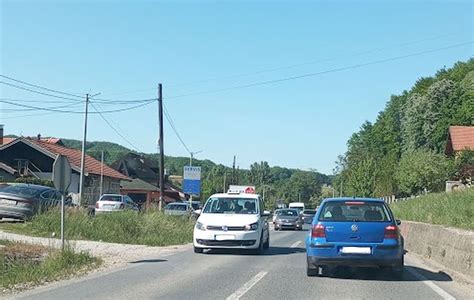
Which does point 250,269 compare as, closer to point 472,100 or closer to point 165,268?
point 165,268

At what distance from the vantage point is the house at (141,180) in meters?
80.0

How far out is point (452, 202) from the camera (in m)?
21.3

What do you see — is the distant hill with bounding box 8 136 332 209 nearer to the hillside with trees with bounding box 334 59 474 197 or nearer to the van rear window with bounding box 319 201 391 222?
the hillside with trees with bounding box 334 59 474 197

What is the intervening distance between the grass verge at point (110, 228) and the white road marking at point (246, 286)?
10366 mm

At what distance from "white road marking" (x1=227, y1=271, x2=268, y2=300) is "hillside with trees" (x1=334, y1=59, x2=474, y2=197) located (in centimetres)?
2244

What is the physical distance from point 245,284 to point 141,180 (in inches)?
2872

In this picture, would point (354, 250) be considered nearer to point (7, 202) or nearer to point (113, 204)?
point (7, 202)

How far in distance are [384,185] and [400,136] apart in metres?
16.8

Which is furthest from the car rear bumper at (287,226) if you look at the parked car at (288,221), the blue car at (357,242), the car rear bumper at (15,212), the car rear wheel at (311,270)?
the blue car at (357,242)

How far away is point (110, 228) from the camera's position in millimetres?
23891

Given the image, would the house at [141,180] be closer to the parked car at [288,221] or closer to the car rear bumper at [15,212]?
the parked car at [288,221]

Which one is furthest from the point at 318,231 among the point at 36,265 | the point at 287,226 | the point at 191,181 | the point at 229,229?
the point at 191,181

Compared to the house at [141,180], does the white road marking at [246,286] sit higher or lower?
lower

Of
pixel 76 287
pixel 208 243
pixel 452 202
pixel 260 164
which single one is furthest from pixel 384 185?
pixel 260 164
